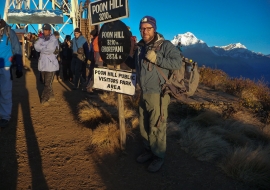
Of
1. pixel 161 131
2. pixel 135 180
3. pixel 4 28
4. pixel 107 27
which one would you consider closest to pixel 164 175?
pixel 135 180

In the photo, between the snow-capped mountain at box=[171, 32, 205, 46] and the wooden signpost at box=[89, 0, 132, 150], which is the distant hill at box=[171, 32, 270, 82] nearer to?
the snow-capped mountain at box=[171, 32, 205, 46]

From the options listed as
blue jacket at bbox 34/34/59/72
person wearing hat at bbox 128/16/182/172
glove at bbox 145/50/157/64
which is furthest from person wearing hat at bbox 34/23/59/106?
glove at bbox 145/50/157/64

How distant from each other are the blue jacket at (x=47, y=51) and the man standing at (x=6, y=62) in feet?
4.62

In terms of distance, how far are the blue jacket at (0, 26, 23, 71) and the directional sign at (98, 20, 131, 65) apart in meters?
1.99

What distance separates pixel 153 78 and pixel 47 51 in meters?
3.96

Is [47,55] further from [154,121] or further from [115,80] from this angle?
[154,121]

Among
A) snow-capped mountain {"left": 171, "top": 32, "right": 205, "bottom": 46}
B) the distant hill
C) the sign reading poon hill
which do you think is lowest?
the distant hill

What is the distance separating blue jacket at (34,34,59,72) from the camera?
5.88 m

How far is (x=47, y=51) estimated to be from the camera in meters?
5.97

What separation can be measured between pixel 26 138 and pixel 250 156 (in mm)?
3862

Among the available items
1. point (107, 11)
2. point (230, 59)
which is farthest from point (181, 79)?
point (230, 59)

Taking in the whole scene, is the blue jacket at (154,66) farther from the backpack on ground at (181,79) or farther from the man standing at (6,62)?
the man standing at (6,62)

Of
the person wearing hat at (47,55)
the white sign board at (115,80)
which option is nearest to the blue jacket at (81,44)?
the person wearing hat at (47,55)

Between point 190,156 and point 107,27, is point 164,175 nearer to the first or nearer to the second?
point 190,156
